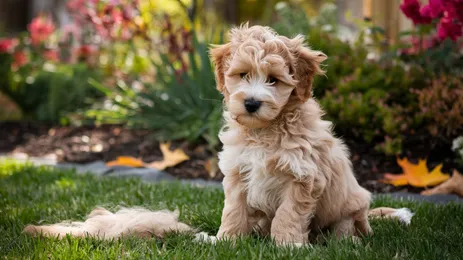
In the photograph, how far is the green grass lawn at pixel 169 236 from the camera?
331 cm

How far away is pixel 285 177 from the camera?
357 cm

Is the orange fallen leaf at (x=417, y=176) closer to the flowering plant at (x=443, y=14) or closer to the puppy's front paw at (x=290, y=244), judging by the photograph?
the flowering plant at (x=443, y=14)

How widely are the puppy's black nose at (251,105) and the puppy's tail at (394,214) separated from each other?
1.43 m

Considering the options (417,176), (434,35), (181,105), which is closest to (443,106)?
(417,176)

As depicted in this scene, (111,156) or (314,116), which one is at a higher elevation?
(314,116)

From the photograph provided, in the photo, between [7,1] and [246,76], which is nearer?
[246,76]

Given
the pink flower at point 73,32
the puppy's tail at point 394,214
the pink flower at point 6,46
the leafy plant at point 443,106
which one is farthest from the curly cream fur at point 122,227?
the pink flower at point 73,32

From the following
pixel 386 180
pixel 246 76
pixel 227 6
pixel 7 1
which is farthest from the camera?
pixel 7 1

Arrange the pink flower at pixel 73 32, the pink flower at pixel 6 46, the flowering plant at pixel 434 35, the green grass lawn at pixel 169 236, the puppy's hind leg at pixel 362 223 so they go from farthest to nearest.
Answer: the pink flower at pixel 73 32, the pink flower at pixel 6 46, the flowering plant at pixel 434 35, the puppy's hind leg at pixel 362 223, the green grass lawn at pixel 169 236

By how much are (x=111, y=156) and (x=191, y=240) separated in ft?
13.1

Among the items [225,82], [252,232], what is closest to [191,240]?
[252,232]

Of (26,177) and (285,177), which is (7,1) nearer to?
(26,177)

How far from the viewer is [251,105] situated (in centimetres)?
343

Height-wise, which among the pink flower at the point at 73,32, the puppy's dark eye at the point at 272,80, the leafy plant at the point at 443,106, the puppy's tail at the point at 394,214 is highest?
the pink flower at the point at 73,32
